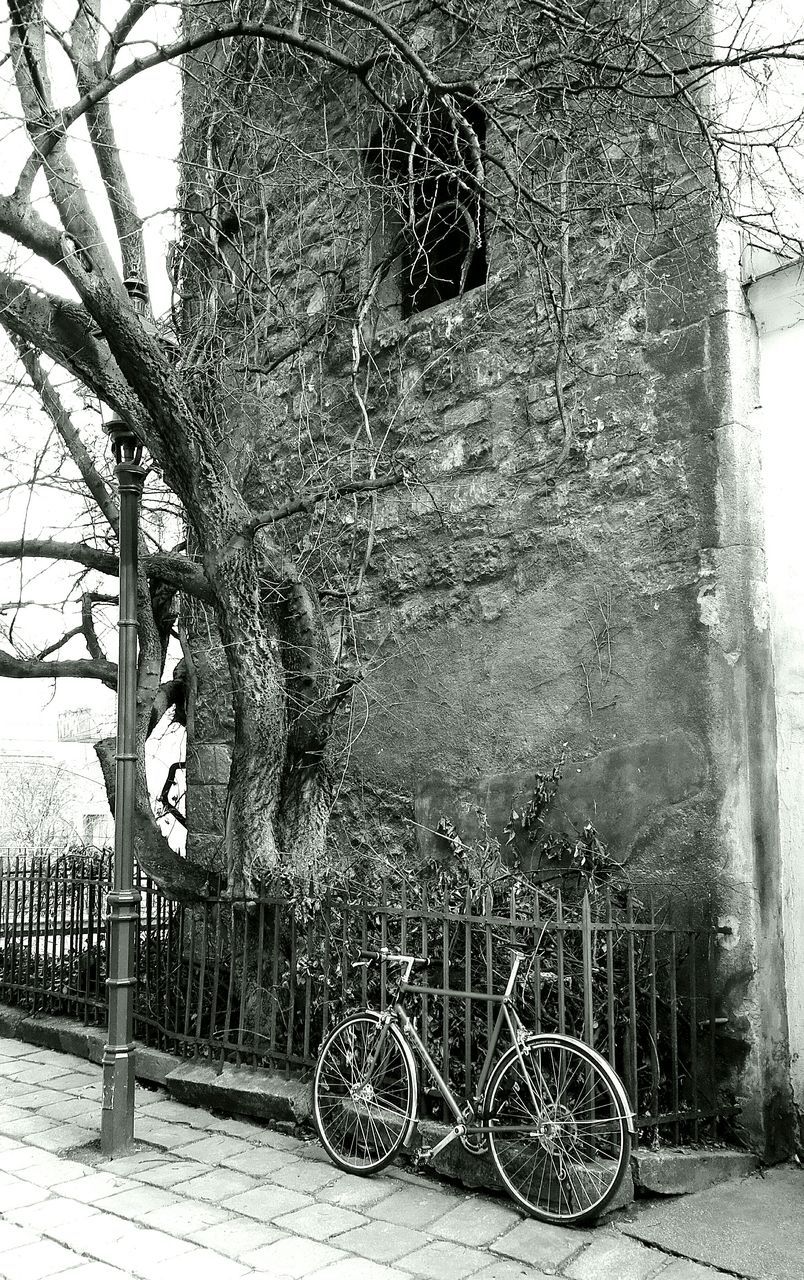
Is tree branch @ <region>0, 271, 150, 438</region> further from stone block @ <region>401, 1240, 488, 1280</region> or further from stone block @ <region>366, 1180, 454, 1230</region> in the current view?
stone block @ <region>401, 1240, 488, 1280</region>

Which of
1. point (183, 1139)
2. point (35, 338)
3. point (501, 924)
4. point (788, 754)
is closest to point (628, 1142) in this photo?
point (501, 924)

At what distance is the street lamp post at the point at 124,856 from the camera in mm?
5012

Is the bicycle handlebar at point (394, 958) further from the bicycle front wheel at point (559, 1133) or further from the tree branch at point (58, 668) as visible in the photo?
the tree branch at point (58, 668)

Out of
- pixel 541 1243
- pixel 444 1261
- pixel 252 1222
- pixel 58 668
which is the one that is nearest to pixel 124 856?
pixel 252 1222

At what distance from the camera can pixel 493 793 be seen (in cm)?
627

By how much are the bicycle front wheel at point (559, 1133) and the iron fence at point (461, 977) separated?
0.18 m

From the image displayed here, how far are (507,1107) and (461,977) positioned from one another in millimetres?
650

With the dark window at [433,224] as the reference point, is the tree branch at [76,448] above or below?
below

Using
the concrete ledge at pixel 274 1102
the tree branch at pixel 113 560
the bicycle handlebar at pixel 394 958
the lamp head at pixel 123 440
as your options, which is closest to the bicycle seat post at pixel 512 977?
the bicycle handlebar at pixel 394 958

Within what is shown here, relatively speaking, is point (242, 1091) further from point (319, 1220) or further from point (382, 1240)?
point (382, 1240)

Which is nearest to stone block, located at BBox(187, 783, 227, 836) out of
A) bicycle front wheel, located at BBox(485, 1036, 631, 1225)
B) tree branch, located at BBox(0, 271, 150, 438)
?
tree branch, located at BBox(0, 271, 150, 438)

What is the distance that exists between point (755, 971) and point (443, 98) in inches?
167

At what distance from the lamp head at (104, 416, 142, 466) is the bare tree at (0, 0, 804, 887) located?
0.69 feet

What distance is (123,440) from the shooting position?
5.65m
